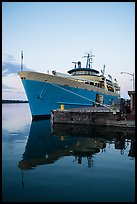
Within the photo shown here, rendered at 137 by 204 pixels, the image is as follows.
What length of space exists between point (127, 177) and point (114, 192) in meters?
2.16

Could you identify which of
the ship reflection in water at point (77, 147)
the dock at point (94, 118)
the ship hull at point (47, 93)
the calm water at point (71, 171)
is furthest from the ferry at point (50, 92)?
the calm water at point (71, 171)

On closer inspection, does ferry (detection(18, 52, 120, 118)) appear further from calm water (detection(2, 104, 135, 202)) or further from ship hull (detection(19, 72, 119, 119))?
calm water (detection(2, 104, 135, 202))

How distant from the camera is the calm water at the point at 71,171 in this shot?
8195 millimetres

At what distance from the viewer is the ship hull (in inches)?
1330

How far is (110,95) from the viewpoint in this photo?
49.8m

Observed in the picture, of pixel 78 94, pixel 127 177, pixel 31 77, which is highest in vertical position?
pixel 31 77

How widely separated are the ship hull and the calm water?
16.1 meters

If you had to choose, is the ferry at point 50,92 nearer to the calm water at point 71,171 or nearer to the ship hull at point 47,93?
the ship hull at point 47,93

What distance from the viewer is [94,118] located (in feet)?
88.3

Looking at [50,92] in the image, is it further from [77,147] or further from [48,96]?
[77,147]

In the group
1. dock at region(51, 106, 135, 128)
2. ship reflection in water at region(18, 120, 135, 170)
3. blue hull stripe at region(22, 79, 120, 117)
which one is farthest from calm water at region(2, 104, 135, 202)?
blue hull stripe at region(22, 79, 120, 117)

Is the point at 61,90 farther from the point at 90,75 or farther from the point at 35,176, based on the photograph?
the point at 35,176

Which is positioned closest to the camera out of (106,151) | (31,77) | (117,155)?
(117,155)

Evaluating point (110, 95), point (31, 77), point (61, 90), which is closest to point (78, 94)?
point (61, 90)
